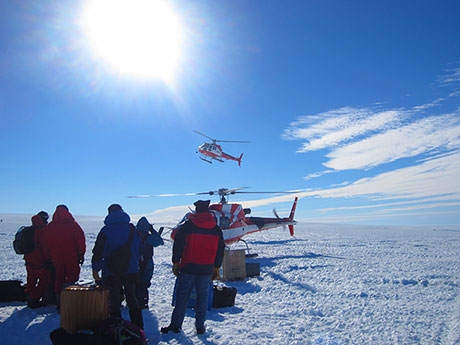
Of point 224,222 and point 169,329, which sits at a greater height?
point 224,222

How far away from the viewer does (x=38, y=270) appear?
236 inches

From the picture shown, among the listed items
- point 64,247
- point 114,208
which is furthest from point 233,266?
point 114,208

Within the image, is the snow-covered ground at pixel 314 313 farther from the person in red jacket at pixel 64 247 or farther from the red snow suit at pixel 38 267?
the person in red jacket at pixel 64 247

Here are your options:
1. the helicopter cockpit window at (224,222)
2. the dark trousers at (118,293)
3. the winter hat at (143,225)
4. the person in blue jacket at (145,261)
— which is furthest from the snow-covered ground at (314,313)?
the helicopter cockpit window at (224,222)

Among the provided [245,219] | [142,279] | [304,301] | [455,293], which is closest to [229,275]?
[304,301]

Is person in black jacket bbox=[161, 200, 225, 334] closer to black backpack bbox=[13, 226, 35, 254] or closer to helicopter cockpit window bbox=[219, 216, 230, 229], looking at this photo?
black backpack bbox=[13, 226, 35, 254]

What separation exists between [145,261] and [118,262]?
184cm

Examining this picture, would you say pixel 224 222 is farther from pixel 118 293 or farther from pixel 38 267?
pixel 118 293

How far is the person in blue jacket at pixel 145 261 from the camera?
6145mm

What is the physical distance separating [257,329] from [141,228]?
276 centimetres

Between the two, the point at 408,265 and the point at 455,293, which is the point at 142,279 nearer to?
the point at 455,293

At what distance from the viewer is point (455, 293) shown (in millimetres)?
7949

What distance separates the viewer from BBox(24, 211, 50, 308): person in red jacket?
596 cm

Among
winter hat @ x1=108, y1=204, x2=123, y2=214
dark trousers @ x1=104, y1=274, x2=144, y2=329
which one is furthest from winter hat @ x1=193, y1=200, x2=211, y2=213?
dark trousers @ x1=104, y1=274, x2=144, y2=329
